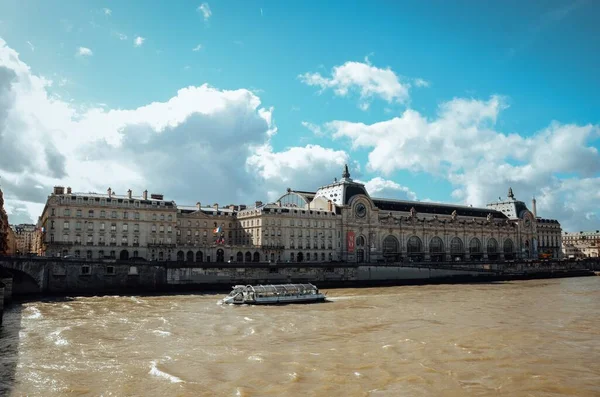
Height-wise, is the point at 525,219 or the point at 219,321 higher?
the point at 525,219

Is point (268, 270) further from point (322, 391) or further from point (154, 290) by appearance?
point (322, 391)

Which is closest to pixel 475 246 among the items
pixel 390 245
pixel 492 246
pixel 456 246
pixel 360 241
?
pixel 492 246

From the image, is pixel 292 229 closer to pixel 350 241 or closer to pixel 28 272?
pixel 350 241

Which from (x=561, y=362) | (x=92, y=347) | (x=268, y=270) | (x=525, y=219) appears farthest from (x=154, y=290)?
(x=525, y=219)

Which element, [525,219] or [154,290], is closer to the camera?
[154,290]

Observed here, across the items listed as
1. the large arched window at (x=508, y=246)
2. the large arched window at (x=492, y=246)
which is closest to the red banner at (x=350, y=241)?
the large arched window at (x=492, y=246)

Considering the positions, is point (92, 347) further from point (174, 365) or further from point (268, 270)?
point (268, 270)

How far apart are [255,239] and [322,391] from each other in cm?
8427

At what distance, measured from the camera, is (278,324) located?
46.7 meters

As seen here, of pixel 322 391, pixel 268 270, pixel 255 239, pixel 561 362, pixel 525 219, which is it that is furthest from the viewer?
pixel 525 219

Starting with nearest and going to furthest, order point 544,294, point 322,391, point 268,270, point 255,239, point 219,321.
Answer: point 322,391, point 219,321, point 544,294, point 268,270, point 255,239

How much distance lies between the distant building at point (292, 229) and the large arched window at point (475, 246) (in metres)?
0.27

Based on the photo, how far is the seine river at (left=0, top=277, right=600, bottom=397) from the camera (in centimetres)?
2675

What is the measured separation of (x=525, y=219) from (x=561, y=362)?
143 m
